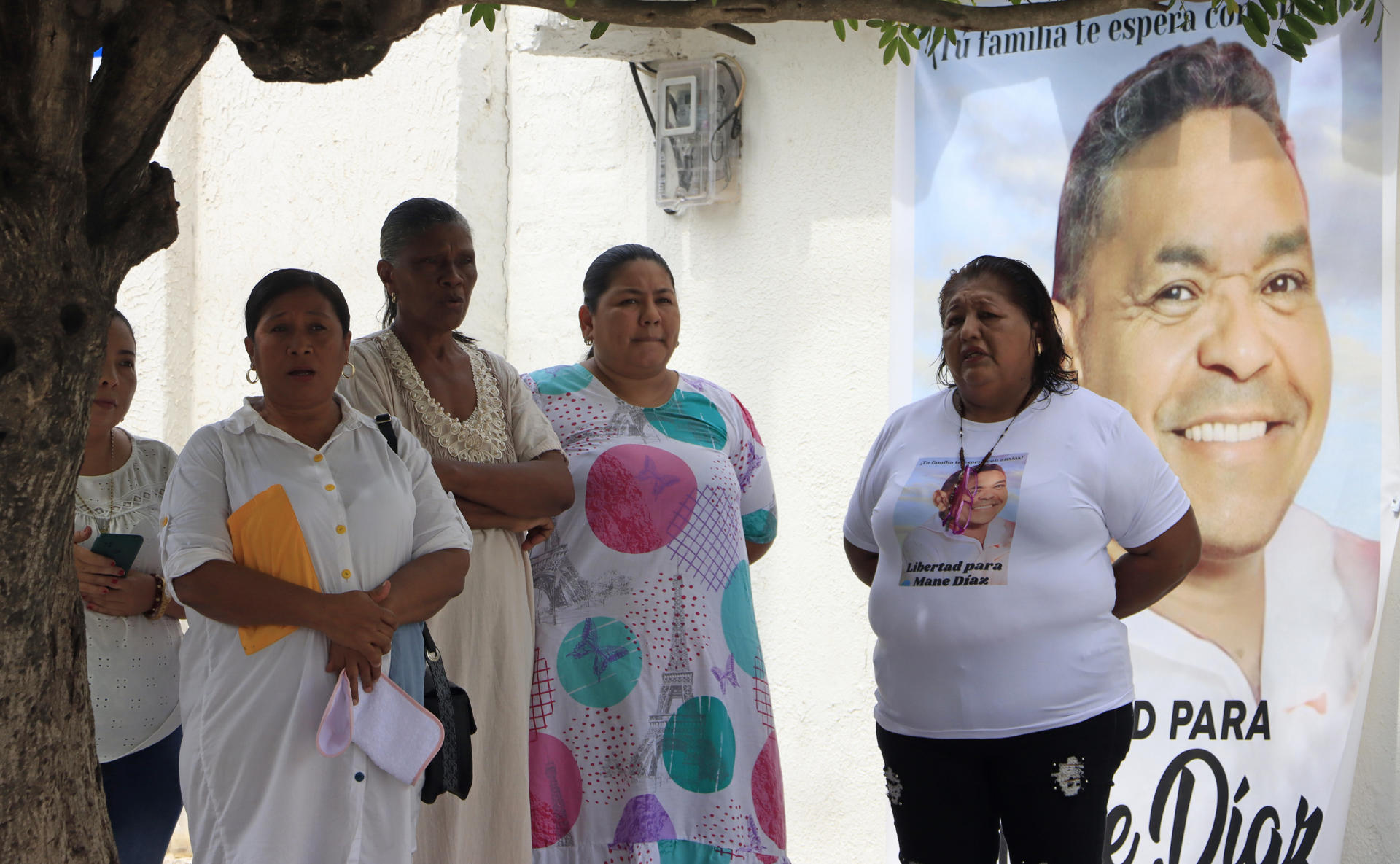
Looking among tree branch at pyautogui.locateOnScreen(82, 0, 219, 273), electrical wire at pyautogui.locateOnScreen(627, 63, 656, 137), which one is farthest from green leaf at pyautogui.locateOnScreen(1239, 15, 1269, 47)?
electrical wire at pyautogui.locateOnScreen(627, 63, 656, 137)

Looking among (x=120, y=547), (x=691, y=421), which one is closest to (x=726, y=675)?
(x=691, y=421)

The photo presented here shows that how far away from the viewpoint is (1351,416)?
12.2 feet

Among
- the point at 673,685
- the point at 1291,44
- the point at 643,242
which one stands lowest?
the point at 673,685

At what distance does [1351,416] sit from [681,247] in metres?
2.40

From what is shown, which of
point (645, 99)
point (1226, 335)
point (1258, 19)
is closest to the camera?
point (1258, 19)

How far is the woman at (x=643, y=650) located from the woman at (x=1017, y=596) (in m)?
0.42

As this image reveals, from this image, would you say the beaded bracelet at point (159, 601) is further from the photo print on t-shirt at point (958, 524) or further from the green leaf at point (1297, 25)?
the green leaf at point (1297, 25)

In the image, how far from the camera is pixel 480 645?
3025mm

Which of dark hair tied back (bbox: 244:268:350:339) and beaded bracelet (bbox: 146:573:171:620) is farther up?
dark hair tied back (bbox: 244:268:350:339)

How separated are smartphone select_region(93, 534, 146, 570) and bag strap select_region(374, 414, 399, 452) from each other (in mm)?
727

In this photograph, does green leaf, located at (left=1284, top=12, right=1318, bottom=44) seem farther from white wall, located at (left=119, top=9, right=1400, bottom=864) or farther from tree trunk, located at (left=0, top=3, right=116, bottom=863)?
white wall, located at (left=119, top=9, right=1400, bottom=864)

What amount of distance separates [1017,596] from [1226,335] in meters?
1.51

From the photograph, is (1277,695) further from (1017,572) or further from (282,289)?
(282,289)

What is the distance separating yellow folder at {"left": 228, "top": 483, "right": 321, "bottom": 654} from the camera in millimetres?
2500
